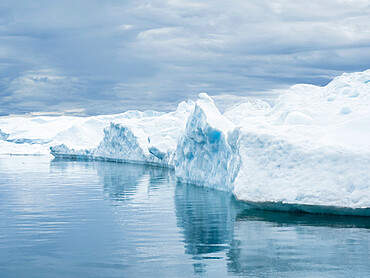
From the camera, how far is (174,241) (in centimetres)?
1070

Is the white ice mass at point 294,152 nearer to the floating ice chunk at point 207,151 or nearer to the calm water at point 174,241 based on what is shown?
the floating ice chunk at point 207,151

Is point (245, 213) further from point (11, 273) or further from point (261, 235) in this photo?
point (11, 273)

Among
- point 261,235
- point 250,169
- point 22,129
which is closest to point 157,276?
point 261,235

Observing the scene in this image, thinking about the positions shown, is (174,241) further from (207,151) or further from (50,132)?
(50,132)

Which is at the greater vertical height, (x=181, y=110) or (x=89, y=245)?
(x=181, y=110)

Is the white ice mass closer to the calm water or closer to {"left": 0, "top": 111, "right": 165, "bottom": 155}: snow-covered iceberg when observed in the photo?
the calm water

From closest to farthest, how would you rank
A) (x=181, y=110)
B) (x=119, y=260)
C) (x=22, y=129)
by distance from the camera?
(x=119, y=260)
(x=181, y=110)
(x=22, y=129)

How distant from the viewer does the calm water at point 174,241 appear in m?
8.42

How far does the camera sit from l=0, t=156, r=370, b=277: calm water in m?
8.42

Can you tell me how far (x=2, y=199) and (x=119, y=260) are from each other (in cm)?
1162

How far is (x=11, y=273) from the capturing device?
328 inches

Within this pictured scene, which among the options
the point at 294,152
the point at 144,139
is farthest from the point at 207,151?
the point at 144,139

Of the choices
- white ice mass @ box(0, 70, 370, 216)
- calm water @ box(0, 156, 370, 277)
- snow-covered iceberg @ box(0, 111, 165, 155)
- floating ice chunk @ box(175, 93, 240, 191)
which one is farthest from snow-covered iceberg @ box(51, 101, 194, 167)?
calm water @ box(0, 156, 370, 277)

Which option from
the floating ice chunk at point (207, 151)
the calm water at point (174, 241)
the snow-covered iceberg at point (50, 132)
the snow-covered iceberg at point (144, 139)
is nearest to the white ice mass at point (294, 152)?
the floating ice chunk at point (207, 151)
